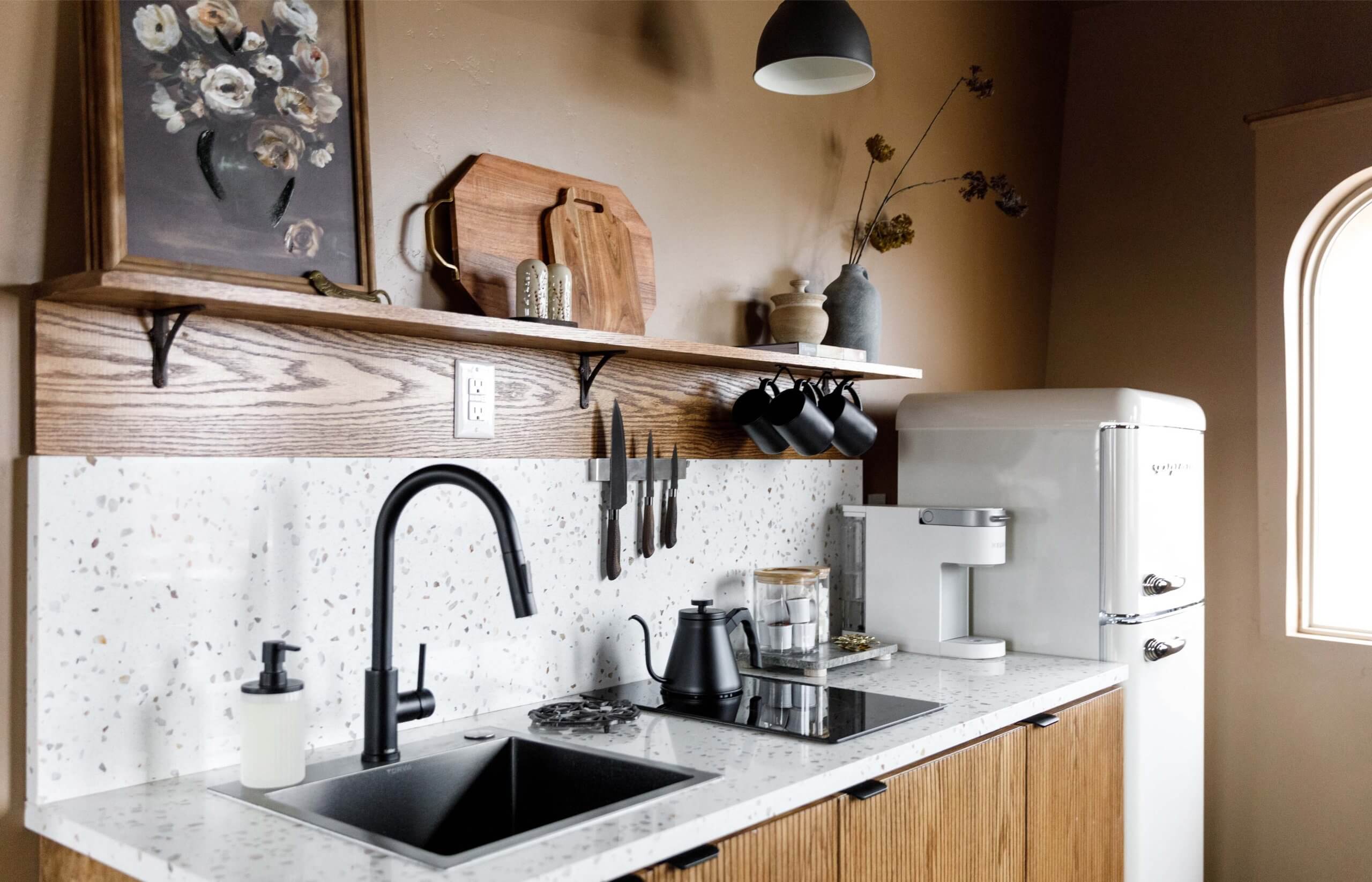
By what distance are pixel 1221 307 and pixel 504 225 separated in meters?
2.33

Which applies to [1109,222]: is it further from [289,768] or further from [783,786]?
[289,768]

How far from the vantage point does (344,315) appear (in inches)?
58.7

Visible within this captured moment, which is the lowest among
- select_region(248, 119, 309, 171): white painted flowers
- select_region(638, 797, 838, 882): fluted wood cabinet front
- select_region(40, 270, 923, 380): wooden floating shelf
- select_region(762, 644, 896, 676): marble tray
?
select_region(638, 797, 838, 882): fluted wood cabinet front

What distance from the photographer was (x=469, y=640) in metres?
1.84

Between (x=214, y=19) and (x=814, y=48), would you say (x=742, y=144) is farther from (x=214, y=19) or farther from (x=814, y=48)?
(x=214, y=19)

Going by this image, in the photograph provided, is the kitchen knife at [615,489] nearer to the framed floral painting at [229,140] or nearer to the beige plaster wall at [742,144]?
the beige plaster wall at [742,144]

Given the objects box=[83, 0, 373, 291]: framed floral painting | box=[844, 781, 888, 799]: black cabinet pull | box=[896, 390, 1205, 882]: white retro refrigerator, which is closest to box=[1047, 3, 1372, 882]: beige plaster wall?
box=[896, 390, 1205, 882]: white retro refrigerator

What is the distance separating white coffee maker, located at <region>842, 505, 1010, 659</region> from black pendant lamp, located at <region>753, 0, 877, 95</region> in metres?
0.96

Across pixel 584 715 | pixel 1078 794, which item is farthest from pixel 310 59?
pixel 1078 794

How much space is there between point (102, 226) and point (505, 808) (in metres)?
1.00

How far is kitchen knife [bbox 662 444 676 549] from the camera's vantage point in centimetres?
218

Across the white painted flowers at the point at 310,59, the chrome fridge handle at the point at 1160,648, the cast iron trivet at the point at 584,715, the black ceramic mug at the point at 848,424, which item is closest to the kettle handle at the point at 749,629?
the cast iron trivet at the point at 584,715

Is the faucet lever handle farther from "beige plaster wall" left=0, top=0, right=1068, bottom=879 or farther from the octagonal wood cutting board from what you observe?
the octagonal wood cutting board

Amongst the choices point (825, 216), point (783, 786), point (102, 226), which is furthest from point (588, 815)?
point (825, 216)
